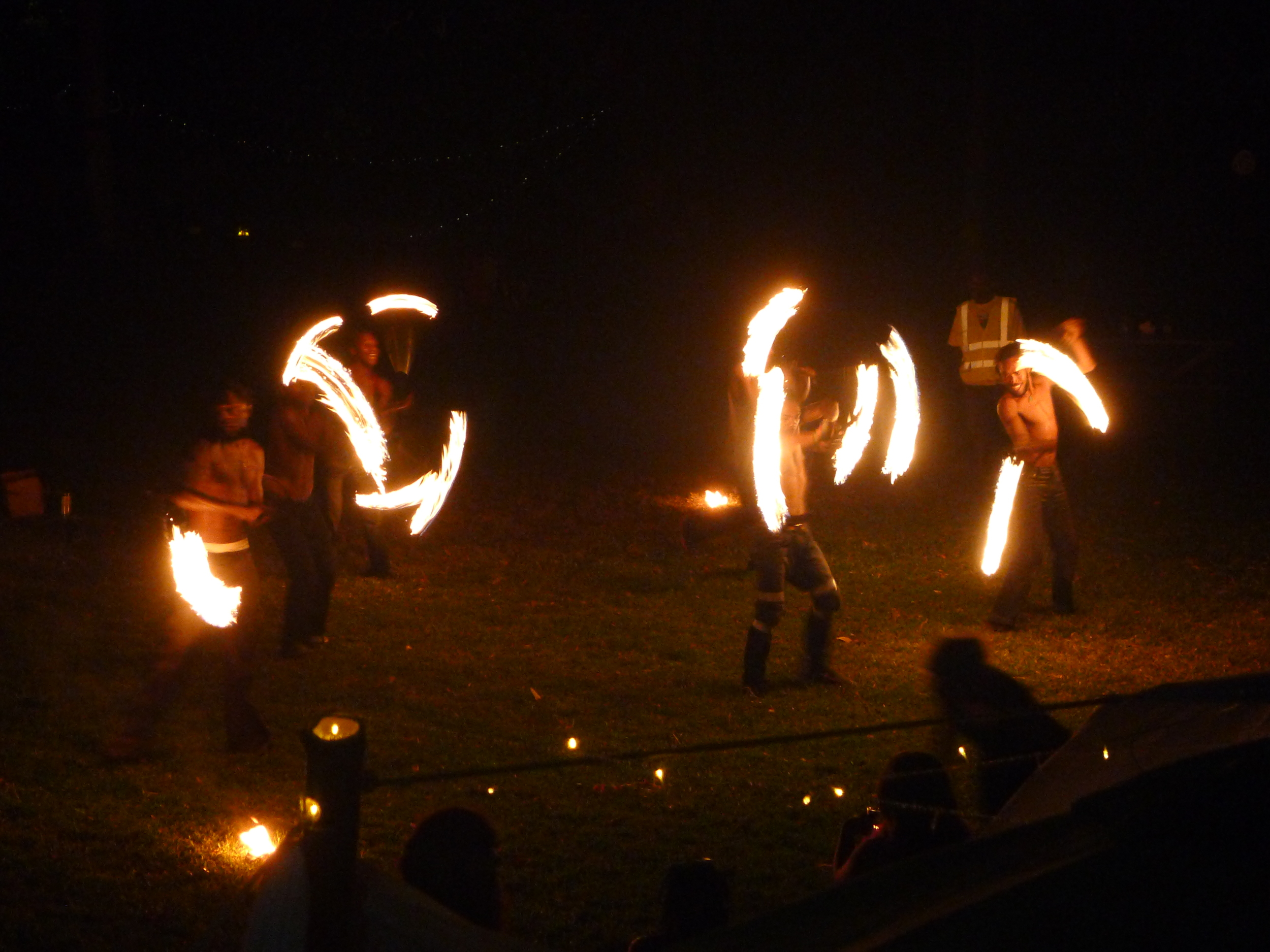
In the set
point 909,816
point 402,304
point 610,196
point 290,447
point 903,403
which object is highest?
point 610,196

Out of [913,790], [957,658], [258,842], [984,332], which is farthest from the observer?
[984,332]

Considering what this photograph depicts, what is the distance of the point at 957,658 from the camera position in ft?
16.4

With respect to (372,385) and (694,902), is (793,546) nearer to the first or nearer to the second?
(372,385)

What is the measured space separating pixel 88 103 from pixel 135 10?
2.42 metres

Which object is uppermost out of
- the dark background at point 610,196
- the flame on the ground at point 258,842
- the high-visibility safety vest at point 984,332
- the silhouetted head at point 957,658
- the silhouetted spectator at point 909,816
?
the dark background at point 610,196

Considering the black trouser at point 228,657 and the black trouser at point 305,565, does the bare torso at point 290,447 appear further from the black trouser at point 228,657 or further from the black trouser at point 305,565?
the black trouser at point 228,657

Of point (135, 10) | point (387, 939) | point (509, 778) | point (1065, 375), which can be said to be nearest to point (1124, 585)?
point (1065, 375)

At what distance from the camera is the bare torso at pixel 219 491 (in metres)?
6.54

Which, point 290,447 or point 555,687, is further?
point 555,687

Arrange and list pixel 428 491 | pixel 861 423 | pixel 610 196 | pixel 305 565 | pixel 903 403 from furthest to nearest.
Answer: pixel 610 196, pixel 428 491, pixel 903 403, pixel 861 423, pixel 305 565

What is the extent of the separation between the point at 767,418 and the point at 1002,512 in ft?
9.89

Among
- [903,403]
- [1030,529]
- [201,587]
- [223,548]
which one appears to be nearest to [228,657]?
[201,587]

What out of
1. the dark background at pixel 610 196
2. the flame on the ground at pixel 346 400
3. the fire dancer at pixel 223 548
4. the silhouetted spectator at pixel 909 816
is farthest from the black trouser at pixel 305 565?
the dark background at pixel 610 196

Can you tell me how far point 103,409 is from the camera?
2012 centimetres
